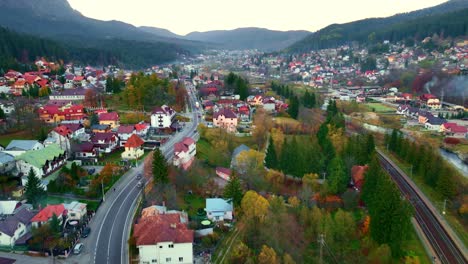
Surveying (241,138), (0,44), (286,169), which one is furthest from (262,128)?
(0,44)

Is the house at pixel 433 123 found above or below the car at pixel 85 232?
above

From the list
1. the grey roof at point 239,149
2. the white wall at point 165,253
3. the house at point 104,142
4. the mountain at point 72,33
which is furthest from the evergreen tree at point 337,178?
the mountain at point 72,33

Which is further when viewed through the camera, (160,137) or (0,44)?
(0,44)

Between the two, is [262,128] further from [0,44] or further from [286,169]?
[0,44]

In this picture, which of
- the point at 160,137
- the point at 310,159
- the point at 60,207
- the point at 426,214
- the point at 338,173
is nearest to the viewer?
the point at 60,207

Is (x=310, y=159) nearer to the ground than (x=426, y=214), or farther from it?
farther from it

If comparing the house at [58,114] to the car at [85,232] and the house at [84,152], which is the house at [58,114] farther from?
the car at [85,232]
